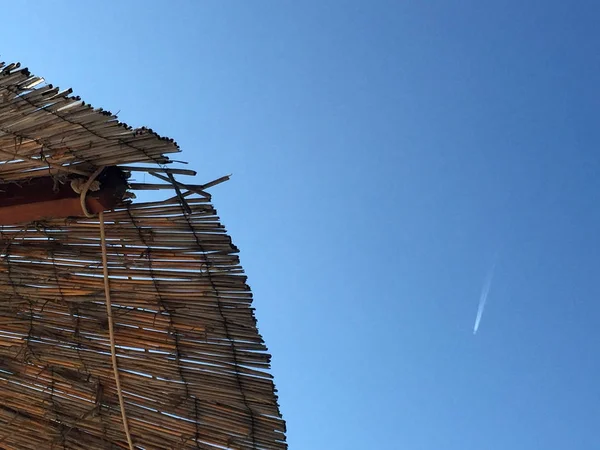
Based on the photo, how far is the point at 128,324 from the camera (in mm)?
1932

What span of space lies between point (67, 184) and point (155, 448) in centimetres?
88

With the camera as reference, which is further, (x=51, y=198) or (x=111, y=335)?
(x=111, y=335)

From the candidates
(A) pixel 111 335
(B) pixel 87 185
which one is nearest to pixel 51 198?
(B) pixel 87 185

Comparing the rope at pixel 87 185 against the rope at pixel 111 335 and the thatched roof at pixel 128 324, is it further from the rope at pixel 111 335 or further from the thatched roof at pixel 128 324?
the rope at pixel 111 335

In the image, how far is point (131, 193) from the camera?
174 centimetres

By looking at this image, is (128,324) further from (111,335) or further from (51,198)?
(51,198)

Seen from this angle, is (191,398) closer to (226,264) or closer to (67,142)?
(226,264)

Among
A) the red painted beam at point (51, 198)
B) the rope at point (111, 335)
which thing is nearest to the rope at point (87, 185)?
the red painted beam at point (51, 198)

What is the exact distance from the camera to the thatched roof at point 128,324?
1.77 m

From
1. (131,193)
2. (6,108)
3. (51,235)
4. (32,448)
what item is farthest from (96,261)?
(32,448)

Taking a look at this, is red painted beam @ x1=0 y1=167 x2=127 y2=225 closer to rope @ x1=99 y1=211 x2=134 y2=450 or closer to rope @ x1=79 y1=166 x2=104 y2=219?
rope @ x1=79 y1=166 x2=104 y2=219

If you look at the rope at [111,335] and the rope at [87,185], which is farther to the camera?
the rope at [111,335]

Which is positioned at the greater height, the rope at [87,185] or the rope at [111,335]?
the rope at [87,185]

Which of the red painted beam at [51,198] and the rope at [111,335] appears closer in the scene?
the red painted beam at [51,198]
